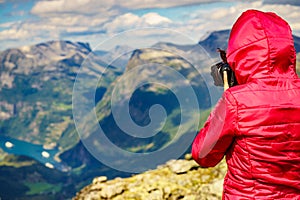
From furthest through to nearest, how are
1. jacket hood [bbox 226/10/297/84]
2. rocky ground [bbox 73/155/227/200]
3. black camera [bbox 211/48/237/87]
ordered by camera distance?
rocky ground [bbox 73/155/227/200]
black camera [bbox 211/48/237/87]
jacket hood [bbox 226/10/297/84]

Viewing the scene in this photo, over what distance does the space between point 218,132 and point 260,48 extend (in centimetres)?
105

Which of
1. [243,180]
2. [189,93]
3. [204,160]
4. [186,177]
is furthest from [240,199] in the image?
[186,177]

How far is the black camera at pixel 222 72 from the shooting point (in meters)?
4.45

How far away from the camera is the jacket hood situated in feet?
13.4

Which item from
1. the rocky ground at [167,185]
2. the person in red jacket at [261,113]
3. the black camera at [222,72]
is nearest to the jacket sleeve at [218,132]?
the person in red jacket at [261,113]

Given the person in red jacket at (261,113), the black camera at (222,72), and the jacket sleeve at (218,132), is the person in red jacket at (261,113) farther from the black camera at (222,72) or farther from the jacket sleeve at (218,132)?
the black camera at (222,72)

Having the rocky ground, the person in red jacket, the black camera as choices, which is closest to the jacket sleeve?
the person in red jacket

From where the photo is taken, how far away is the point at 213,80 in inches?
183

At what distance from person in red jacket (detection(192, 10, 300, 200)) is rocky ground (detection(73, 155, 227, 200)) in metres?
8.99

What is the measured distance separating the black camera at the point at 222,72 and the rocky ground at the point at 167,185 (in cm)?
921

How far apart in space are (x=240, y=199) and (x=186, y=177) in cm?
1162

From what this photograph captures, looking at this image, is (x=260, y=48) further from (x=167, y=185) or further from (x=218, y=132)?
(x=167, y=185)

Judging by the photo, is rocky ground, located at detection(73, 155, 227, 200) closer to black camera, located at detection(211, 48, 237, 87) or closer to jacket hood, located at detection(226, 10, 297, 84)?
black camera, located at detection(211, 48, 237, 87)

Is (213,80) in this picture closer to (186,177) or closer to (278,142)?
(278,142)
